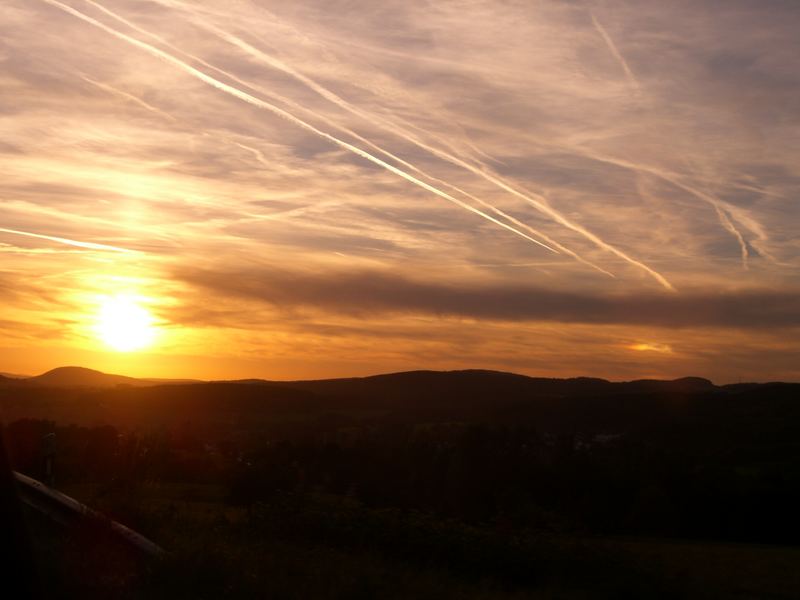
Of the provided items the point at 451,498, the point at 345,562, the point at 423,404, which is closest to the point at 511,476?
the point at 451,498

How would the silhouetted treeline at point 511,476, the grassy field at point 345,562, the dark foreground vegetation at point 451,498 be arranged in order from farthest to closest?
1. the silhouetted treeline at point 511,476
2. the dark foreground vegetation at point 451,498
3. the grassy field at point 345,562

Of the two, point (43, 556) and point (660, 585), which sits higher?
point (43, 556)

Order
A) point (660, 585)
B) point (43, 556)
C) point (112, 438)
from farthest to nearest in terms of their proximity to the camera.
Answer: point (112, 438), point (660, 585), point (43, 556)

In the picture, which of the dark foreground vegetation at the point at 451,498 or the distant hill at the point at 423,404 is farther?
the distant hill at the point at 423,404

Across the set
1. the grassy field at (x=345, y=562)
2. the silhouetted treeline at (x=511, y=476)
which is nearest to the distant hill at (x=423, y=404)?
the silhouetted treeline at (x=511, y=476)

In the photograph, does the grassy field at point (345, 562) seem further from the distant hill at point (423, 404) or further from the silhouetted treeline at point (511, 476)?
the distant hill at point (423, 404)

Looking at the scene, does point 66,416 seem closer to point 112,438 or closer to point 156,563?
point 112,438

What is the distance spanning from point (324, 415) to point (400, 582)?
300 ft

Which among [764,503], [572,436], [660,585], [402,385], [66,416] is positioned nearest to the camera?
[660,585]

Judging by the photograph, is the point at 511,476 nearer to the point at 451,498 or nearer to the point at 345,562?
the point at 451,498

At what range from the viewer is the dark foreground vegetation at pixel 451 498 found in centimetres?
1277

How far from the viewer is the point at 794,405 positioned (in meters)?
74.4

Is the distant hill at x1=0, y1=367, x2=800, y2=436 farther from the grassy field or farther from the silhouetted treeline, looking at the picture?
the grassy field

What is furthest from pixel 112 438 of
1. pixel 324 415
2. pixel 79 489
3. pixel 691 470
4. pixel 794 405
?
pixel 324 415
